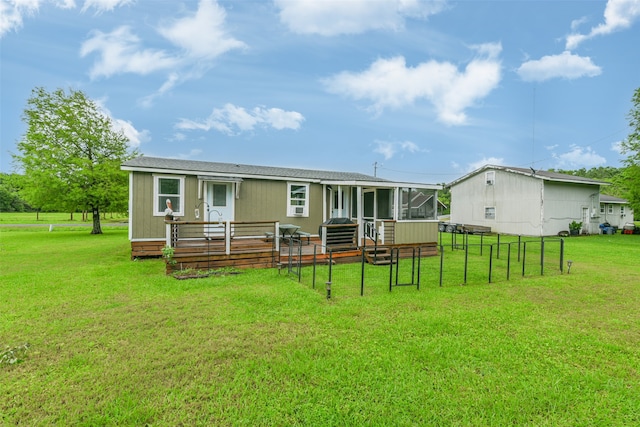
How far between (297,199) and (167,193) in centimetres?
444

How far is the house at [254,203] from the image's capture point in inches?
361

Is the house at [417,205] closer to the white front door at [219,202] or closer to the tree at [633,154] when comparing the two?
the white front door at [219,202]

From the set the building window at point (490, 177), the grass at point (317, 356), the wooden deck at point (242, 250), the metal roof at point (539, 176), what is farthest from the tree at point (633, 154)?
the grass at point (317, 356)

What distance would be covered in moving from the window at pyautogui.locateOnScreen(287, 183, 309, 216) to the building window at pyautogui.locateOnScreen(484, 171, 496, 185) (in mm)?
16459

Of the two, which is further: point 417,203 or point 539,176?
point 539,176

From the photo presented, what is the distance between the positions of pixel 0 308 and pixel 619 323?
9.67 metres

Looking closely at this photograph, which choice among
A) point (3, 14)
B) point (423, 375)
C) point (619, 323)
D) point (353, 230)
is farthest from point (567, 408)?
point (3, 14)

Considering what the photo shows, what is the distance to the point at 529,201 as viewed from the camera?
19.0 m

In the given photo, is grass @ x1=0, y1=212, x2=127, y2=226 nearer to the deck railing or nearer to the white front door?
the white front door

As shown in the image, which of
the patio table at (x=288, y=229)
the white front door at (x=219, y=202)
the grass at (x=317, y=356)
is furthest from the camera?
the white front door at (x=219, y=202)

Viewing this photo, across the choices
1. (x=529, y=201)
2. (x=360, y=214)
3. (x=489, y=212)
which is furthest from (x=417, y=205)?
(x=489, y=212)

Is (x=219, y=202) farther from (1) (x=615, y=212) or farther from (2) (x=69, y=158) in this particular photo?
(1) (x=615, y=212)

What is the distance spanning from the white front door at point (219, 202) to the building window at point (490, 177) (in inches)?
756

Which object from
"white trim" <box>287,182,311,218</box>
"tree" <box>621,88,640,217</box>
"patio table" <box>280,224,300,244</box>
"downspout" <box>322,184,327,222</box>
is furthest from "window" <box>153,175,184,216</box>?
"tree" <box>621,88,640,217</box>
